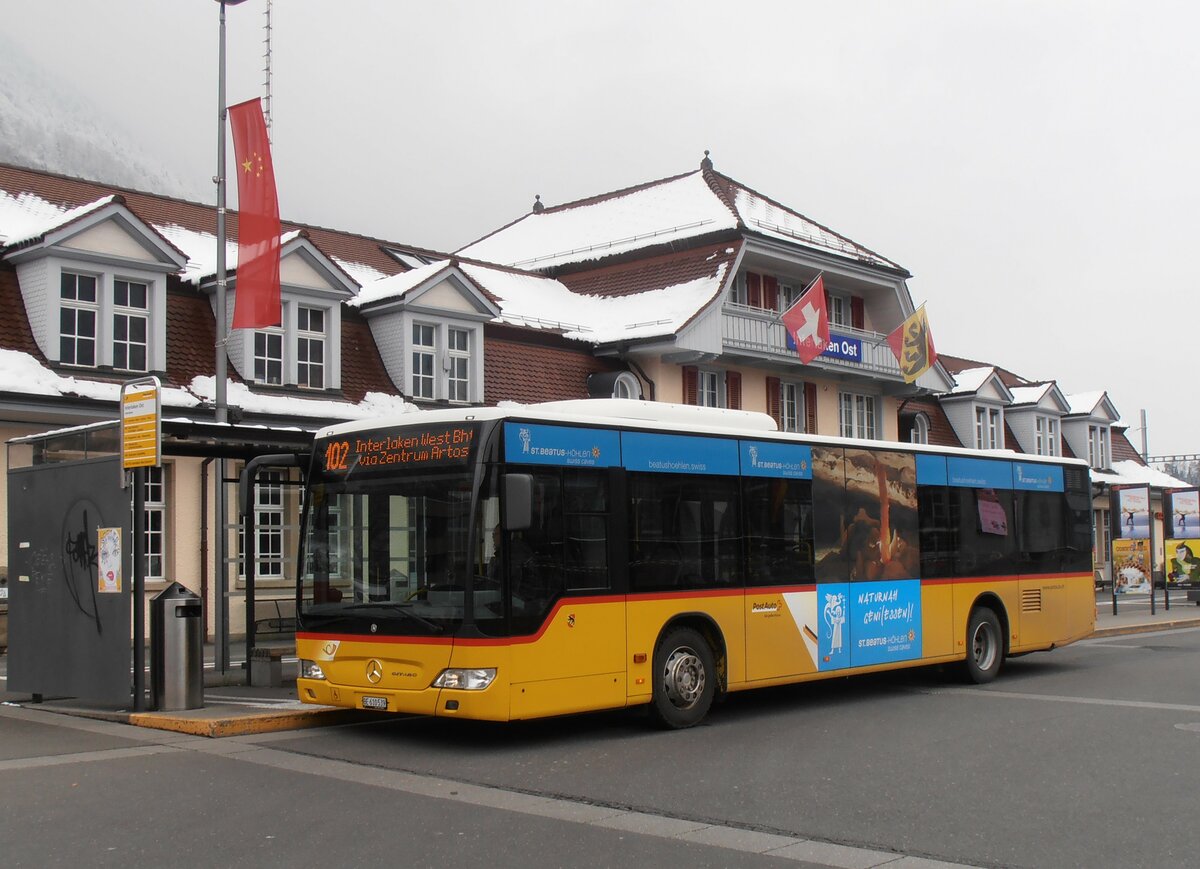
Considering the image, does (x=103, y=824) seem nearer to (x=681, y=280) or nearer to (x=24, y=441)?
(x=24, y=441)

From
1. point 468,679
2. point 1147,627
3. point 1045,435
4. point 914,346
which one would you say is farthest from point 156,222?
point 1045,435

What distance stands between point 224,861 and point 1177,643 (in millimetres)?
20812

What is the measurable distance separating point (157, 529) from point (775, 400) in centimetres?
1847

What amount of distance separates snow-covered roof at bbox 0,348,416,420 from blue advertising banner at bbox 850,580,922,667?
32.6ft

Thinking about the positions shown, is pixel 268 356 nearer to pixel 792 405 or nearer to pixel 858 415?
pixel 792 405

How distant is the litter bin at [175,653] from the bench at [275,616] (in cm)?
419

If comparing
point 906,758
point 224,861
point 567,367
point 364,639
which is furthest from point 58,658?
point 567,367

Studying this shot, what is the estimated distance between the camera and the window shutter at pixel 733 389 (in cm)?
3406

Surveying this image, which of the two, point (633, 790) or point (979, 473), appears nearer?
point (633, 790)

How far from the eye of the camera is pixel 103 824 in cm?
820

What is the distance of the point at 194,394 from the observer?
21.8m

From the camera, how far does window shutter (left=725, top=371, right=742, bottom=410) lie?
112 feet

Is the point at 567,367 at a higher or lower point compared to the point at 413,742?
higher

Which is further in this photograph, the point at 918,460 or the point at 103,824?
the point at 918,460
